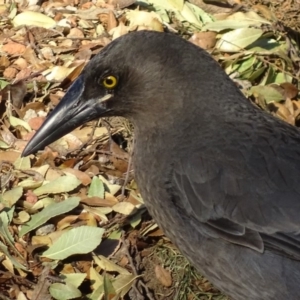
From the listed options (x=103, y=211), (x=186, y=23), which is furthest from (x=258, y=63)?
(x=103, y=211)

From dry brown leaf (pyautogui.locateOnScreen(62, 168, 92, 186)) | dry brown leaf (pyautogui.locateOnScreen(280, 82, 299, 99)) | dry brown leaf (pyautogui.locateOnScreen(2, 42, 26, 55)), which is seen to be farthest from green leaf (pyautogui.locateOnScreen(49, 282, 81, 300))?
dry brown leaf (pyautogui.locateOnScreen(280, 82, 299, 99))

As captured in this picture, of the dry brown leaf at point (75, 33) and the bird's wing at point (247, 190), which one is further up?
the bird's wing at point (247, 190)

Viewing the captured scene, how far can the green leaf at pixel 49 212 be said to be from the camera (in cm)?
436

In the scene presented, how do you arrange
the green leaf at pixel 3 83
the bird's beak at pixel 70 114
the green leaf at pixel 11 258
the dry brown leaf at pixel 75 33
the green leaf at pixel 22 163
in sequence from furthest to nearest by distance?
the dry brown leaf at pixel 75 33 < the green leaf at pixel 3 83 < the green leaf at pixel 22 163 < the green leaf at pixel 11 258 < the bird's beak at pixel 70 114

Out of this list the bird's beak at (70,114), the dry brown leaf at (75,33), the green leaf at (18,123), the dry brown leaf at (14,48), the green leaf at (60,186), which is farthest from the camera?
the dry brown leaf at (75,33)

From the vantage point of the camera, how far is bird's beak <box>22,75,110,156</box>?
13.4 ft

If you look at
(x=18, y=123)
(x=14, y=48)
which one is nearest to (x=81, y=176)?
(x=18, y=123)

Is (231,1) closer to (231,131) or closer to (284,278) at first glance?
(231,131)

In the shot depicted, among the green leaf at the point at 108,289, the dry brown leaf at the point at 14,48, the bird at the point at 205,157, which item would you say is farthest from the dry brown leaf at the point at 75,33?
the green leaf at the point at 108,289

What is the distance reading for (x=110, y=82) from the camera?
13.2 ft

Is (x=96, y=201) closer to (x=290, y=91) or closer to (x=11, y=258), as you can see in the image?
(x=11, y=258)

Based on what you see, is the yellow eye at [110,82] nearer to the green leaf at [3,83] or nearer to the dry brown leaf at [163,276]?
the dry brown leaf at [163,276]

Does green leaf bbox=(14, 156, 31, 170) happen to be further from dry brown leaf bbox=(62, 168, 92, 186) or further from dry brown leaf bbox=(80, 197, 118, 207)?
dry brown leaf bbox=(80, 197, 118, 207)

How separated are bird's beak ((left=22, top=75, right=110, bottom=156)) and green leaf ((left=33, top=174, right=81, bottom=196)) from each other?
380 mm
